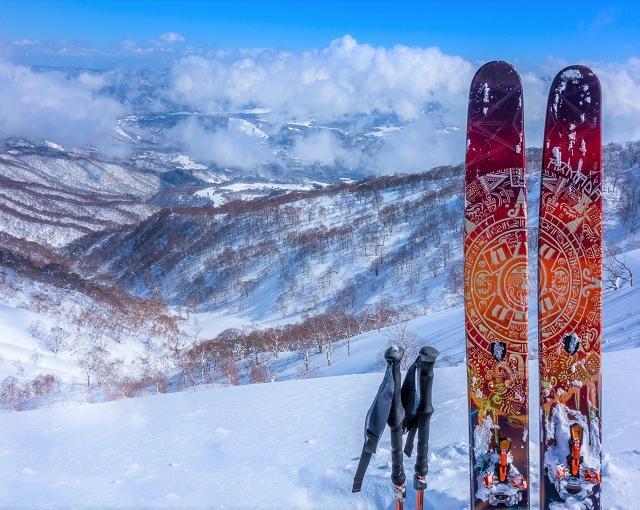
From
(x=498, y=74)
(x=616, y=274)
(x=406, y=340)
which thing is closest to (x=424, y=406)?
(x=498, y=74)

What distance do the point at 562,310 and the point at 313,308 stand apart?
76.6 m

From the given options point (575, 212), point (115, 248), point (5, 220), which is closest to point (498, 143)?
point (575, 212)

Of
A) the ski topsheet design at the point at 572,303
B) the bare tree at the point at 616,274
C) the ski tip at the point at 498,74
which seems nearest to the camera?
the ski topsheet design at the point at 572,303

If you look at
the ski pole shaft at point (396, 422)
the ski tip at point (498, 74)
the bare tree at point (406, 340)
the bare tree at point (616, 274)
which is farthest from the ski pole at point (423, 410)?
the bare tree at point (616, 274)

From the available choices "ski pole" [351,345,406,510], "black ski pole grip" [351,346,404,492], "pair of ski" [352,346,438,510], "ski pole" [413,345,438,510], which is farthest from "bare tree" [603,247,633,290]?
"black ski pole grip" [351,346,404,492]

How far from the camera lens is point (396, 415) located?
216 inches

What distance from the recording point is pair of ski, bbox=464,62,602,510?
20.6 ft

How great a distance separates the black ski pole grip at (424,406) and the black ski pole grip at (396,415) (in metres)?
0.26

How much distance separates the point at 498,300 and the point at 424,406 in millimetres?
1688

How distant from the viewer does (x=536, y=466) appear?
22.5 ft

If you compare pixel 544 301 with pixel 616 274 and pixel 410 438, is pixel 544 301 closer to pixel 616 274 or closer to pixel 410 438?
pixel 410 438

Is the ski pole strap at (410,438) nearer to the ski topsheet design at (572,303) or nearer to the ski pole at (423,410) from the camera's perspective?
the ski pole at (423,410)

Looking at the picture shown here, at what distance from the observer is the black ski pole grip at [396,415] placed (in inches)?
206

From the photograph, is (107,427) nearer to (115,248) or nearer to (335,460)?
(335,460)
